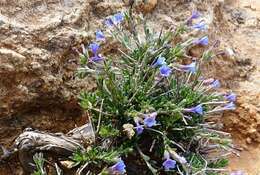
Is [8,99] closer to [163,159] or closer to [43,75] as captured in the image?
[43,75]

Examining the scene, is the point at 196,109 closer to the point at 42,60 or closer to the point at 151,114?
the point at 151,114

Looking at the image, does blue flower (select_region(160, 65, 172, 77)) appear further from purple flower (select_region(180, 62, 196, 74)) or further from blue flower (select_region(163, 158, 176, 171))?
blue flower (select_region(163, 158, 176, 171))

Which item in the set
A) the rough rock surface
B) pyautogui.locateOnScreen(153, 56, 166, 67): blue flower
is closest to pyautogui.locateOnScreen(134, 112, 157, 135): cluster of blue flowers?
pyautogui.locateOnScreen(153, 56, 166, 67): blue flower

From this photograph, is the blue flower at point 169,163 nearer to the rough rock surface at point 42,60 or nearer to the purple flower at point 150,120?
the purple flower at point 150,120

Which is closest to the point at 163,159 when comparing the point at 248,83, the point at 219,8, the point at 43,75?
the point at 43,75

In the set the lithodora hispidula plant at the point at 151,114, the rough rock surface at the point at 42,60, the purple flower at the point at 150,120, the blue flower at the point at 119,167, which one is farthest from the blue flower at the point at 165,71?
the rough rock surface at the point at 42,60

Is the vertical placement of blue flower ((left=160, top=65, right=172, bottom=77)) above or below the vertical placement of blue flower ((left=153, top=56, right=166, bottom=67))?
below
